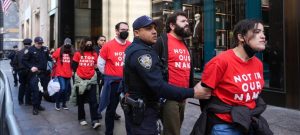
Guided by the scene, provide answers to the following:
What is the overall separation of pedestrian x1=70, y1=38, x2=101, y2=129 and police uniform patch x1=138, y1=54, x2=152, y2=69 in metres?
3.98

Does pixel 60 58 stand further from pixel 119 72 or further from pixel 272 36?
pixel 272 36

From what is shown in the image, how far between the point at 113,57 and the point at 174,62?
200 centimetres

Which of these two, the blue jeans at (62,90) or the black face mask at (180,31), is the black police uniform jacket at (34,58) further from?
the black face mask at (180,31)

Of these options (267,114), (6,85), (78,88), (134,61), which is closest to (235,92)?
(134,61)

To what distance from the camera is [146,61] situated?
316 cm

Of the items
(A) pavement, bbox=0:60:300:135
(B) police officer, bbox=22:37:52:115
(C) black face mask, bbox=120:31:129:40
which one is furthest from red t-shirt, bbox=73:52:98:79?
(B) police officer, bbox=22:37:52:115

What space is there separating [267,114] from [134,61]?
5343mm

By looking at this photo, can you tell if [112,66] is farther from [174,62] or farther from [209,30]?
[209,30]

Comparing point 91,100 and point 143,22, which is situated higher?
point 143,22

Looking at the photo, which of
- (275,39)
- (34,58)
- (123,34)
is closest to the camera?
(123,34)

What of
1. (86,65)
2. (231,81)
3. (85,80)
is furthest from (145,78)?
(86,65)

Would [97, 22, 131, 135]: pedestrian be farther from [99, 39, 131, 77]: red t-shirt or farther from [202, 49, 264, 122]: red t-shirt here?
[202, 49, 264, 122]: red t-shirt

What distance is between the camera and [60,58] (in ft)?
30.7

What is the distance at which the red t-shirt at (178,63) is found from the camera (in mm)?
4273
